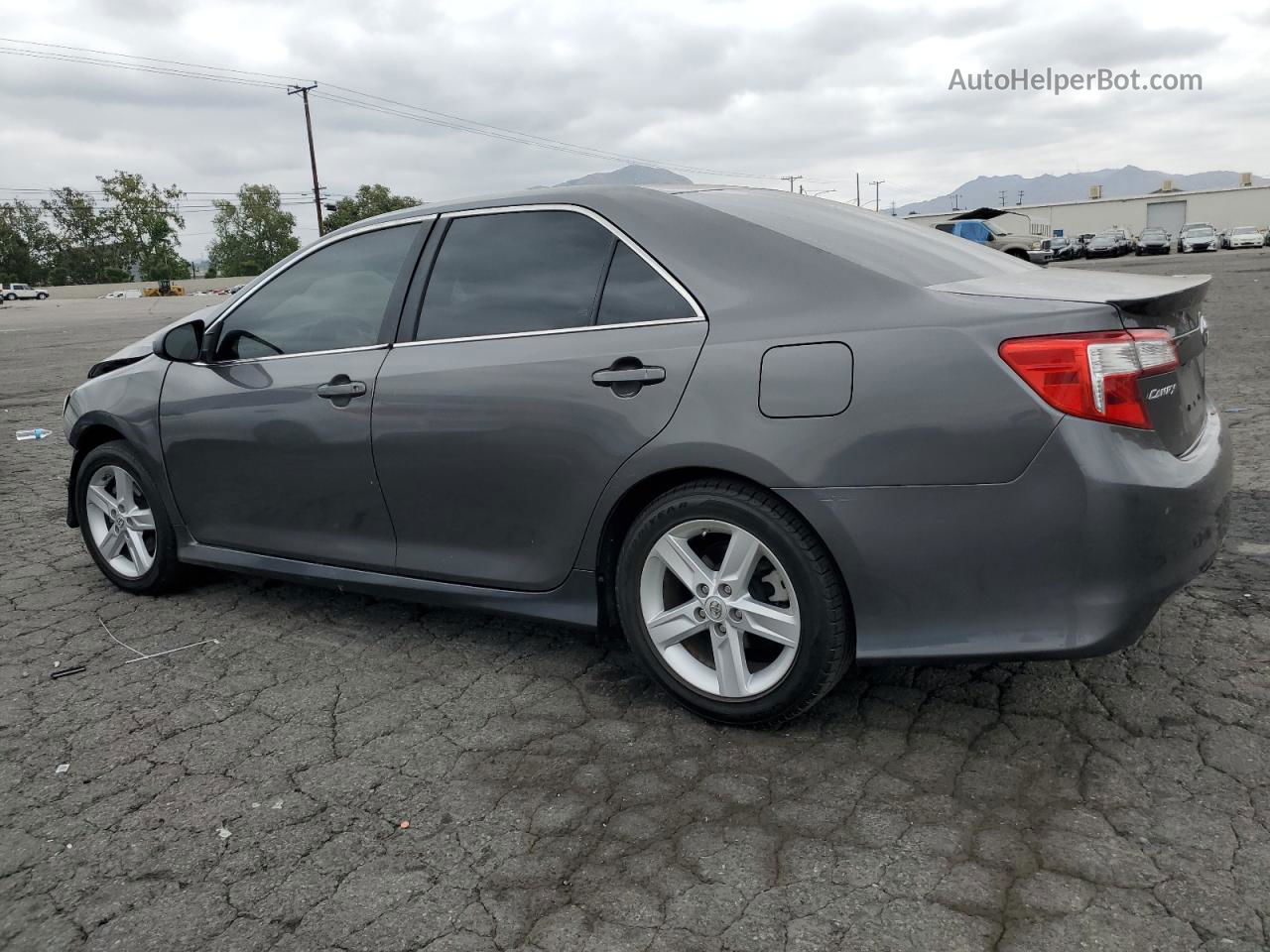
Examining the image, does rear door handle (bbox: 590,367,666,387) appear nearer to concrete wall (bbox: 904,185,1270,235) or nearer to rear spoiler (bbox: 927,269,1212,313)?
rear spoiler (bbox: 927,269,1212,313)

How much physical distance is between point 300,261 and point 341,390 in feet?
2.42

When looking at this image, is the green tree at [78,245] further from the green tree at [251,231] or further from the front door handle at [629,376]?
the front door handle at [629,376]

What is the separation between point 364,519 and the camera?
3.71 m

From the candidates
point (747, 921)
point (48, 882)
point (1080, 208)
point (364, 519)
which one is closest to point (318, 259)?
point (364, 519)

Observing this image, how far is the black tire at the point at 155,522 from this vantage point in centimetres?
441

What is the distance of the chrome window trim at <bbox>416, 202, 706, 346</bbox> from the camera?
3.02 metres

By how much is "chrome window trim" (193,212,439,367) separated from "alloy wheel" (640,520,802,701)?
1393mm

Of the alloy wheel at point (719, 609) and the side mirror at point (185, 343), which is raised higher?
the side mirror at point (185, 343)

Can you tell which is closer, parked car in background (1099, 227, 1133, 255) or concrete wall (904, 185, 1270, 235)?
parked car in background (1099, 227, 1133, 255)

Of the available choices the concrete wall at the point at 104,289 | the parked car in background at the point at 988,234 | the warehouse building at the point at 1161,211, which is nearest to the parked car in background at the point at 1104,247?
the parked car in background at the point at 988,234

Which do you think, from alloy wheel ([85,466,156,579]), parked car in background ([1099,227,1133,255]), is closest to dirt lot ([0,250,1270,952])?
alloy wheel ([85,466,156,579])

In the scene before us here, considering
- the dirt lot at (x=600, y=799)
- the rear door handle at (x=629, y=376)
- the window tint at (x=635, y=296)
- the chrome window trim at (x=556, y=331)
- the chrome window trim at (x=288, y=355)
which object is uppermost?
the window tint at (x=635, y=296)

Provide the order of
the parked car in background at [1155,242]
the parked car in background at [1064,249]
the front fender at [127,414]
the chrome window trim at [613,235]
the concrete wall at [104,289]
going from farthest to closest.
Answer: the concrete wall at [104,289]
the parked car in background at [1064,249]
the parked car in background at [1155,242]
the front fender at [127,414]
the chrome window trim at [613,235]

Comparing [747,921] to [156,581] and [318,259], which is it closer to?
[318,259]
